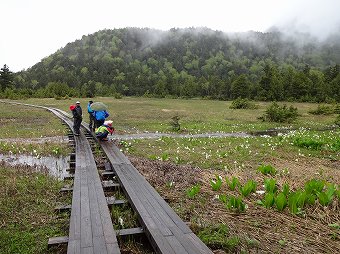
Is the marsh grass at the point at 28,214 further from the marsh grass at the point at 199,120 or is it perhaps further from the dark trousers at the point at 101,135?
the marsh grass at the point at 199,120

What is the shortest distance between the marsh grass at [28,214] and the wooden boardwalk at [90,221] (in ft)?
1.29

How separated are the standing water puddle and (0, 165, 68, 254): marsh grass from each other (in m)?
0.88

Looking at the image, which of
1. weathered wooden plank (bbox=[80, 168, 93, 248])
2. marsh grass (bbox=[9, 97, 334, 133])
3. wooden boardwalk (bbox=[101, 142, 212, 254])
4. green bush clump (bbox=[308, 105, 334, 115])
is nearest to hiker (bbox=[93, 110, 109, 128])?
marsh grass (bbox=[9, 97, 334, 133])

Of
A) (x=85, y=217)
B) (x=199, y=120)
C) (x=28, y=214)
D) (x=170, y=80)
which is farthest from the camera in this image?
(x=170, y=80)

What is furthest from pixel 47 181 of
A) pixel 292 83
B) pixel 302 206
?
pixel 292 83

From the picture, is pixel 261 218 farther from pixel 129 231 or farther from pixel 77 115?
pixel 77 115

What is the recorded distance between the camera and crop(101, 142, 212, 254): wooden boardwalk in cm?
479

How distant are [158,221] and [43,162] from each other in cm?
769

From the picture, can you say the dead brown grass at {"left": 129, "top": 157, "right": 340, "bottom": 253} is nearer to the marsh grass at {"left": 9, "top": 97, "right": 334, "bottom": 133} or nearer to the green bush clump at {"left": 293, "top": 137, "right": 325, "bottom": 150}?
the green bush clump at {"left": 293, "top": 137, "right": 325, "bottom": 150}

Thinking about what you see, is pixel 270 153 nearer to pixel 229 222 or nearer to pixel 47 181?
pixel 229 222

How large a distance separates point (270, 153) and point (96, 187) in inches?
362

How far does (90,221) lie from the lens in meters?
5.65

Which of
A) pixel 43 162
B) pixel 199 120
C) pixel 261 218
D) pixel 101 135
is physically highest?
pixel 101 135

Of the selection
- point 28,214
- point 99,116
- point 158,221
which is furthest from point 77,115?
point 158,221
